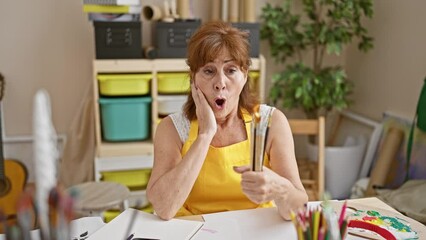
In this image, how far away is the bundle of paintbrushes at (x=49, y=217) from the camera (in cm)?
47

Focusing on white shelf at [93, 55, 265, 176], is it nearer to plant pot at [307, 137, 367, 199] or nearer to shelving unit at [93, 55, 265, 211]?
shelving unit at [93, 55, 265, 211]

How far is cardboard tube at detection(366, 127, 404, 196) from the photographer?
254 cm

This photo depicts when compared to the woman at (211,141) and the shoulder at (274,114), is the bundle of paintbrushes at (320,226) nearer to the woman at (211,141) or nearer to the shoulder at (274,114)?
the woman at (211,141)

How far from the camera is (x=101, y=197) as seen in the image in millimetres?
2074

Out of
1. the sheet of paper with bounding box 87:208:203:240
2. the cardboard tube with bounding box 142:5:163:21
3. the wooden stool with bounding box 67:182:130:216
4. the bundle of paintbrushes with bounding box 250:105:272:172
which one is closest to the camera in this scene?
the bundle of paintbrushes with bounding box 250:105:272:172

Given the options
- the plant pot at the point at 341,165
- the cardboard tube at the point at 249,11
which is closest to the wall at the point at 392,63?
the plant pot at the point at 341,165

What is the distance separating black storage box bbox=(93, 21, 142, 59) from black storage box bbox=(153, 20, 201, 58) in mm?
118

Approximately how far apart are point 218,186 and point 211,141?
5.7 inches

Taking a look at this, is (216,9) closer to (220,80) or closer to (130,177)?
(130,177)

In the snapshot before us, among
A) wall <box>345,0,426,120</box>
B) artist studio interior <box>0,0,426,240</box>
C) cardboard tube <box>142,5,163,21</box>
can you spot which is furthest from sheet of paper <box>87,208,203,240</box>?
wall <box>345,0,426,120</box>

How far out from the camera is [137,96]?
2.45 meters

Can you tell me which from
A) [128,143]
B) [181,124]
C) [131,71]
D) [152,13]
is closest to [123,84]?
[131,71]

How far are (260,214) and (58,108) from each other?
6.84 ft

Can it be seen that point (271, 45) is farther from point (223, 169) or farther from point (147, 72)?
point (223, 169)
